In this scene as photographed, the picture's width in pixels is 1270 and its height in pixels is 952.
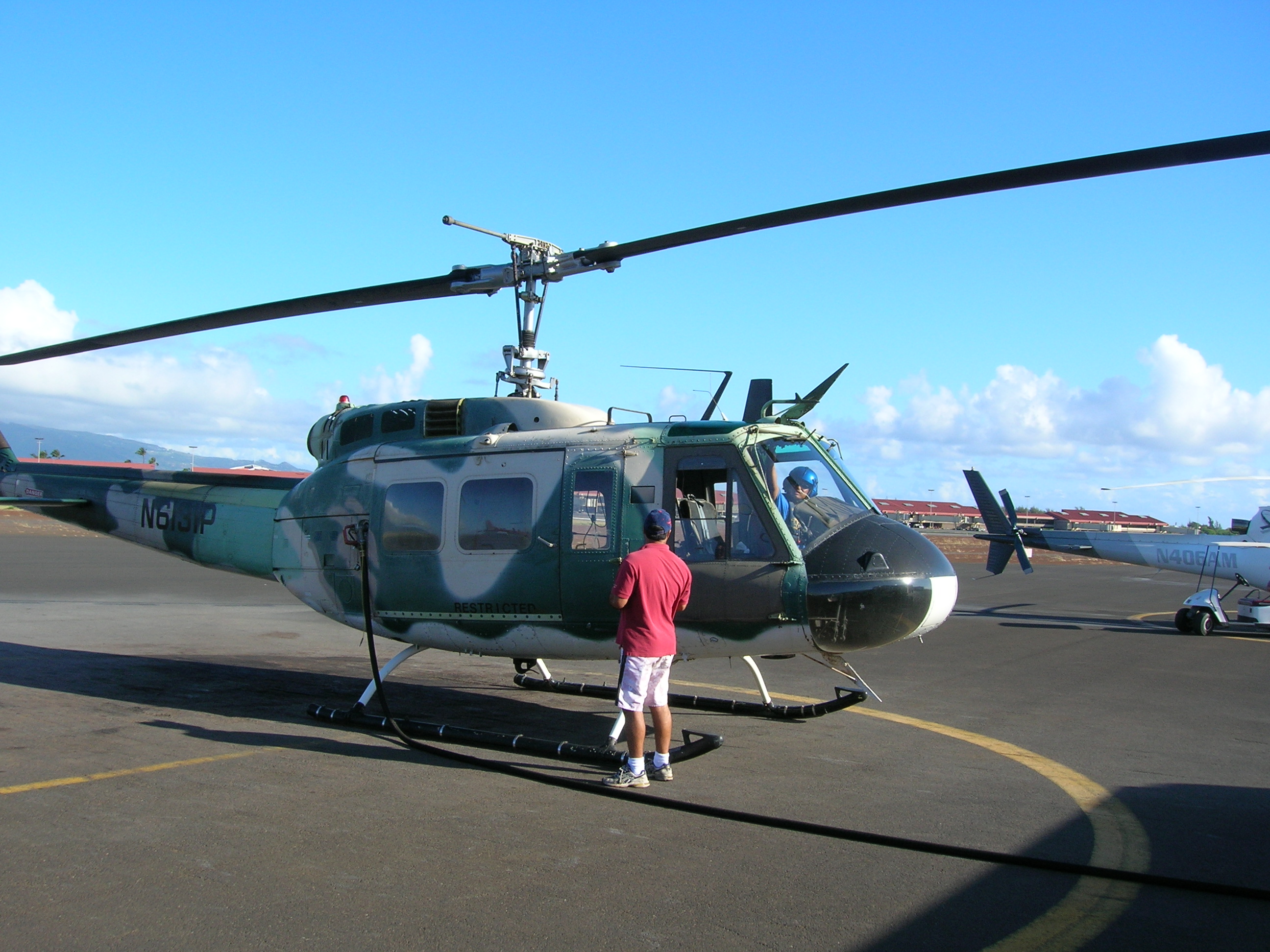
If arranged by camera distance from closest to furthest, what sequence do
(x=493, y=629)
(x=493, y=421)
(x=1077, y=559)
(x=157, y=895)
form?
1. (x=157, y=895)
2. (x=493, y=629)
3. (x=493, y=421)
4. (x=1077, y=559)

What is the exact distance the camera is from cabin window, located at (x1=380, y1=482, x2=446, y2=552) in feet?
27.3

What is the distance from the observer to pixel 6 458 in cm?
1394

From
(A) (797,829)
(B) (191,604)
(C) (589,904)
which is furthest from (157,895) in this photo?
(B) (191,604)

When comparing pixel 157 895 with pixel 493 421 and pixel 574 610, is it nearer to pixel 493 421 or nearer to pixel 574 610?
pixel 574 610

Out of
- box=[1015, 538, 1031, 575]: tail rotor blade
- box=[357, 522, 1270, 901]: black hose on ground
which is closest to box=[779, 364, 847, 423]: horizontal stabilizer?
box=[357, 522, 1270, 901]: black hose on ground

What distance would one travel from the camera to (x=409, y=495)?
27.9ft

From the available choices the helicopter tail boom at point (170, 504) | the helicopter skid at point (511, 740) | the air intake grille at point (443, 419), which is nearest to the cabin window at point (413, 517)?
the air intake grille at point (443, 419)

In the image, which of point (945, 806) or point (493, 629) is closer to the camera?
point (945, 806)

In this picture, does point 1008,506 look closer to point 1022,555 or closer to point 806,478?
point 1022,555

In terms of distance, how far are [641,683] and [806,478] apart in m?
2.37

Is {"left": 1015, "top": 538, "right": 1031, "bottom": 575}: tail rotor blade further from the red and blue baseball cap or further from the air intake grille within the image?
the red and blue baseball cap

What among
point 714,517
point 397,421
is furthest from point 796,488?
point 397,421

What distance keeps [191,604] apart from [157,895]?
52.8ft

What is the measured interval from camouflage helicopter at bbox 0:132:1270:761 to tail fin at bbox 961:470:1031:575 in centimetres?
1745
